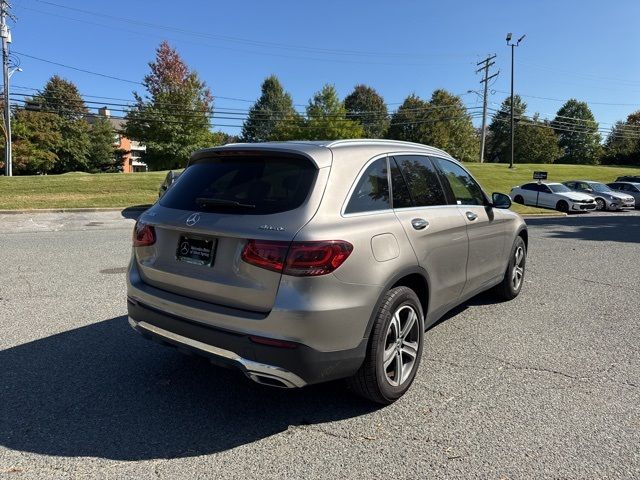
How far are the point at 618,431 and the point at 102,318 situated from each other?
4463mm

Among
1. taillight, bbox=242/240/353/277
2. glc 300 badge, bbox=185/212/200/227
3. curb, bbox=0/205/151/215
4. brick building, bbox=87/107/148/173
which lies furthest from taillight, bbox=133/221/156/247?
brick building, bbox=87/107/148/173

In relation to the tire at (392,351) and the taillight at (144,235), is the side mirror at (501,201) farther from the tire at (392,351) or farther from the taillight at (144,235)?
the taillight at (144,235)

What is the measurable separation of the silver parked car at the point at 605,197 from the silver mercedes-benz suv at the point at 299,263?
2453 cm

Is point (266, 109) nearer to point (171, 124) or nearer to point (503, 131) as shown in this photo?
point (503, 131)

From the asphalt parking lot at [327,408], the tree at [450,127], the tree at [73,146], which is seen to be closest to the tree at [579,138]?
the tree at [450,127]

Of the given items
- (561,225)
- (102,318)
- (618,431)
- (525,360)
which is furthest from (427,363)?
(561,225)

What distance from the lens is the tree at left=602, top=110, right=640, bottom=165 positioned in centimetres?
7500

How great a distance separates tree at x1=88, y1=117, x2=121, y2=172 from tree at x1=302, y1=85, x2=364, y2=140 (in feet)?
81.6

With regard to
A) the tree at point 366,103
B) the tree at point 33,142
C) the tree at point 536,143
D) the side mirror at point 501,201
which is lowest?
the side mirror at point 501,201

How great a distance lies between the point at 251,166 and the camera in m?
3.09

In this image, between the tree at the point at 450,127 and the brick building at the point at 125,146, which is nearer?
the brick building at the point at 125,146

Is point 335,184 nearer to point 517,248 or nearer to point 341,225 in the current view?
point 341,225

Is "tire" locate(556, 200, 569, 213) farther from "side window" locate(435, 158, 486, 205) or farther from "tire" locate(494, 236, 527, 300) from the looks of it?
"side window" locate(435, 158, 486, 205)

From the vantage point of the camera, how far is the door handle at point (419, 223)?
3.31 meters
